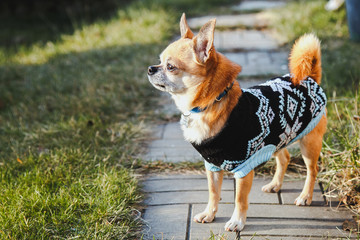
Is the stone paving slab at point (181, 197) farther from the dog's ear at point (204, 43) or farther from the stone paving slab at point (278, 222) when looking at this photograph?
the dog's ear at point (204, 43)

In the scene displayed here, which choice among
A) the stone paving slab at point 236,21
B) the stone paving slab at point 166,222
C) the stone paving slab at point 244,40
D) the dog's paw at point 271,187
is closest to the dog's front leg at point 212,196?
the stone paving slab at point 166,222

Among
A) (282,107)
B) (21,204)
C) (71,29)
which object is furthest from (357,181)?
(71,29)

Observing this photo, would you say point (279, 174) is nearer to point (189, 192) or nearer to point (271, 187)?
point (271, 187)

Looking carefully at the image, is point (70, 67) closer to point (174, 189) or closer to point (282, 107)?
point (174, 189)

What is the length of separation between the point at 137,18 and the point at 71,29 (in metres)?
2.06

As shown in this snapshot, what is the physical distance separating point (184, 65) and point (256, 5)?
7660 millimetres

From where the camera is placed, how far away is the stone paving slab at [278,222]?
8.09 ft

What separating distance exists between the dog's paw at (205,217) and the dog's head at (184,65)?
0.83 metres

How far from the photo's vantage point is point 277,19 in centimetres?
714

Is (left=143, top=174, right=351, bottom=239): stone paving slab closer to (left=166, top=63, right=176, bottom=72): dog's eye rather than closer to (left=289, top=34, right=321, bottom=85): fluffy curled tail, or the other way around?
(left=289, top=34, right=321, bottom=85): fluffy curled tail

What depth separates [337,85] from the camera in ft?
14.0

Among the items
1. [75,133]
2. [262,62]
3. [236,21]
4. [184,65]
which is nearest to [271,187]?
[184,65]

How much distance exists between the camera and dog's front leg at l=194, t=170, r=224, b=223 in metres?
2.57

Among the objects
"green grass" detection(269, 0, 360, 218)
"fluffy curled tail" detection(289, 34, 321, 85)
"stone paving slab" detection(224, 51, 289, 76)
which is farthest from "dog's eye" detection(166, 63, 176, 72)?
"stone paving slab" detection(224, 51, 289, 76)
